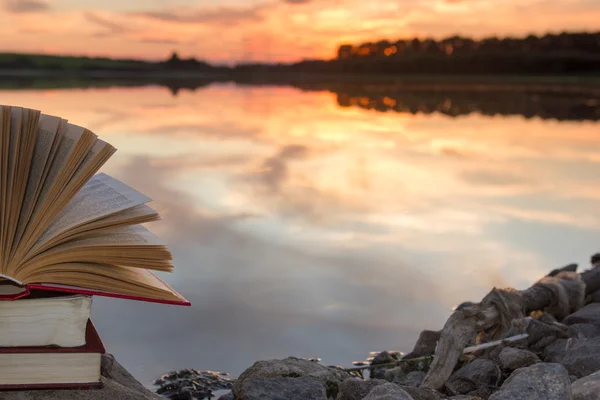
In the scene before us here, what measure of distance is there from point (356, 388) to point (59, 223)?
1473 mm

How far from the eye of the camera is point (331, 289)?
5.17m

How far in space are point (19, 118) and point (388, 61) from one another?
59.6m

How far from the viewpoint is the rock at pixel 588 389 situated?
8.26ft

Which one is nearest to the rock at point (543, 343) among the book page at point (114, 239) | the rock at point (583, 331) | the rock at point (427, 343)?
the rock at point (583, 331)

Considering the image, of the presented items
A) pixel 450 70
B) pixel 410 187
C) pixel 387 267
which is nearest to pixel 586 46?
pixel 450 70

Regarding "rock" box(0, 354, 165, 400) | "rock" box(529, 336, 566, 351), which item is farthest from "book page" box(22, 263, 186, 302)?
"rock" box(529, 336, 566, 351)

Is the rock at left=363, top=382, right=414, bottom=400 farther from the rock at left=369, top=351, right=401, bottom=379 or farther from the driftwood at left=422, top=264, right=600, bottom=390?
the rock at left=369, top=351, right=401, bottom=379

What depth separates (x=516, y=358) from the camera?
3426 mm

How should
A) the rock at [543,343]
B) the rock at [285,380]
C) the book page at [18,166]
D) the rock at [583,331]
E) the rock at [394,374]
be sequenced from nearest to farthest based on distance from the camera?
the book page at [18,166], the rock at [285,380], the rock at [394,374], the rock at [543,343], the rock at [583,331]

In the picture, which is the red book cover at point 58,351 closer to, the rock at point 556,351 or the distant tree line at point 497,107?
the rock at point 556,351

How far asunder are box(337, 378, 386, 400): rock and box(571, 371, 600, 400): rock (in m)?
0.69

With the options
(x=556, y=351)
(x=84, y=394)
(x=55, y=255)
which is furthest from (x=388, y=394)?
(x=556, y=351)

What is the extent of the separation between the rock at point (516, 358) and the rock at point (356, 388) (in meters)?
0.88

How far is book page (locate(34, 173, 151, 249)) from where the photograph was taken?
1.77 m
